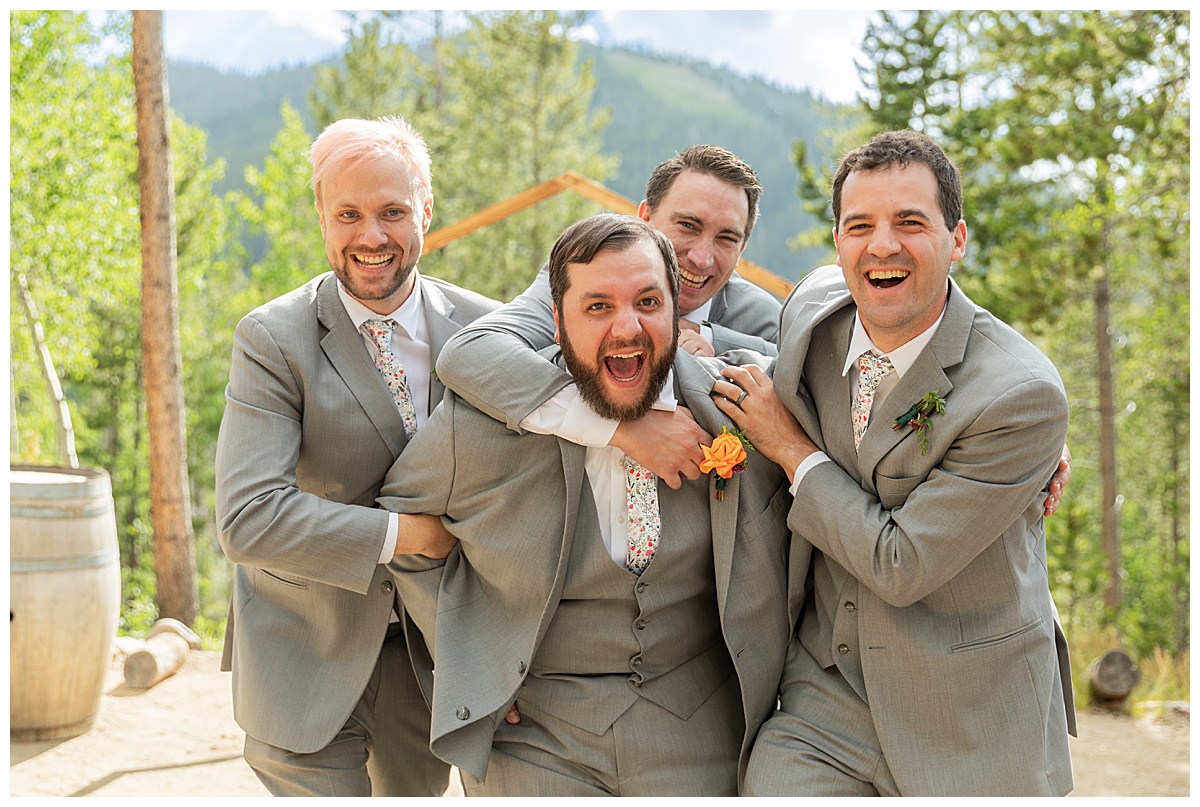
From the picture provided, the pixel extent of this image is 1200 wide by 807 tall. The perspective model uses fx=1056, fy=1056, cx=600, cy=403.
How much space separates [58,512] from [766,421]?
3.98 meters

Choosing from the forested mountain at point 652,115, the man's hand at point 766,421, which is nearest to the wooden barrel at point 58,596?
the man's hand at point 766,421

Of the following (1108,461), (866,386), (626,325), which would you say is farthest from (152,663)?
(1108,461)

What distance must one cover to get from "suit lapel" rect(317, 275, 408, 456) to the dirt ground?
2.90m

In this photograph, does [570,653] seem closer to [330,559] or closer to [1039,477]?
[330,559]

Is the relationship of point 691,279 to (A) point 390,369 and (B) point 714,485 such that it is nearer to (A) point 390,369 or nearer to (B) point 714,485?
(B) point 714,485

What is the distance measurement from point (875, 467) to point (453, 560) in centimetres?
114

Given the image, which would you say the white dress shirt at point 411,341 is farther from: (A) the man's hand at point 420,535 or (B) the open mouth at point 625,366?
(B) the open mouth at point 625,366

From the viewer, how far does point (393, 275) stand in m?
3.07

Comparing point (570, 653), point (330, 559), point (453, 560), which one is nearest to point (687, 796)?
point (570, 653)

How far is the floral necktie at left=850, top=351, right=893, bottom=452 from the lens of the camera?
2.74m

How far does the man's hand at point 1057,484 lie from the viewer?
2838 millimetres

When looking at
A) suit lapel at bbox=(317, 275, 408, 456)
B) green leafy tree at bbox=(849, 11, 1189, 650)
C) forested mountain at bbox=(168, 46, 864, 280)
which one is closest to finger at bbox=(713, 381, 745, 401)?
suit lapel at bbox=(317, 275, 408, 456)

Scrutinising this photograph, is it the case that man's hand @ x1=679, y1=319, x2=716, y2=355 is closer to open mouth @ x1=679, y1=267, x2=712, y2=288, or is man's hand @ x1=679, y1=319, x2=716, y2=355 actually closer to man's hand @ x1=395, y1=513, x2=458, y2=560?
open mouth @ x1=679, y1=267, x2=712, y2=288

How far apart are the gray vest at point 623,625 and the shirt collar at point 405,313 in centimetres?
78
